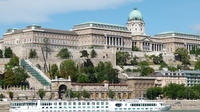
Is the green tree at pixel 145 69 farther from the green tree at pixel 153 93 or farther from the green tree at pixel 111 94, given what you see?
the green tree at pixel 111 94

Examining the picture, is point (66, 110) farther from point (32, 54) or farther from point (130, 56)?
point (130, 56)

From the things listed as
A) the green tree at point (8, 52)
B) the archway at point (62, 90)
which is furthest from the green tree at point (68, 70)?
the green tree at point (8, 52)

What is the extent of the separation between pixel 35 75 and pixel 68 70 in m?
8.50

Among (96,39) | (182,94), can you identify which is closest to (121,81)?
(182,94)

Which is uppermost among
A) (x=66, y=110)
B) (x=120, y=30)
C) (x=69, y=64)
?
(x=120, y=30)

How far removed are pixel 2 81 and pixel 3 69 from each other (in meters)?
9.19

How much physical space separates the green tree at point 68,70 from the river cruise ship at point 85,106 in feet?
103

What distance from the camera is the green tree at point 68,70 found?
13959 centimetres

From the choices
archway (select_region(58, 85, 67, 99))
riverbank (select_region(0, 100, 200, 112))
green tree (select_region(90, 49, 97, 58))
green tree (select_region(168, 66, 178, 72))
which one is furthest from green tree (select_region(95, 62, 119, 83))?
riverbank (select_region(0, 100, 200, 112))

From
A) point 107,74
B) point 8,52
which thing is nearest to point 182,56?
point 107,74

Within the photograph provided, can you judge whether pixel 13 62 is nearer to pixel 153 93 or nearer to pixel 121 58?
pixel 153 93

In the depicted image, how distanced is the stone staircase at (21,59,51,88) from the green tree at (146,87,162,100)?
24.6 m

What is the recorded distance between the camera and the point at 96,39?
189m

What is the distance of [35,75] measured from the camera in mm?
137875
